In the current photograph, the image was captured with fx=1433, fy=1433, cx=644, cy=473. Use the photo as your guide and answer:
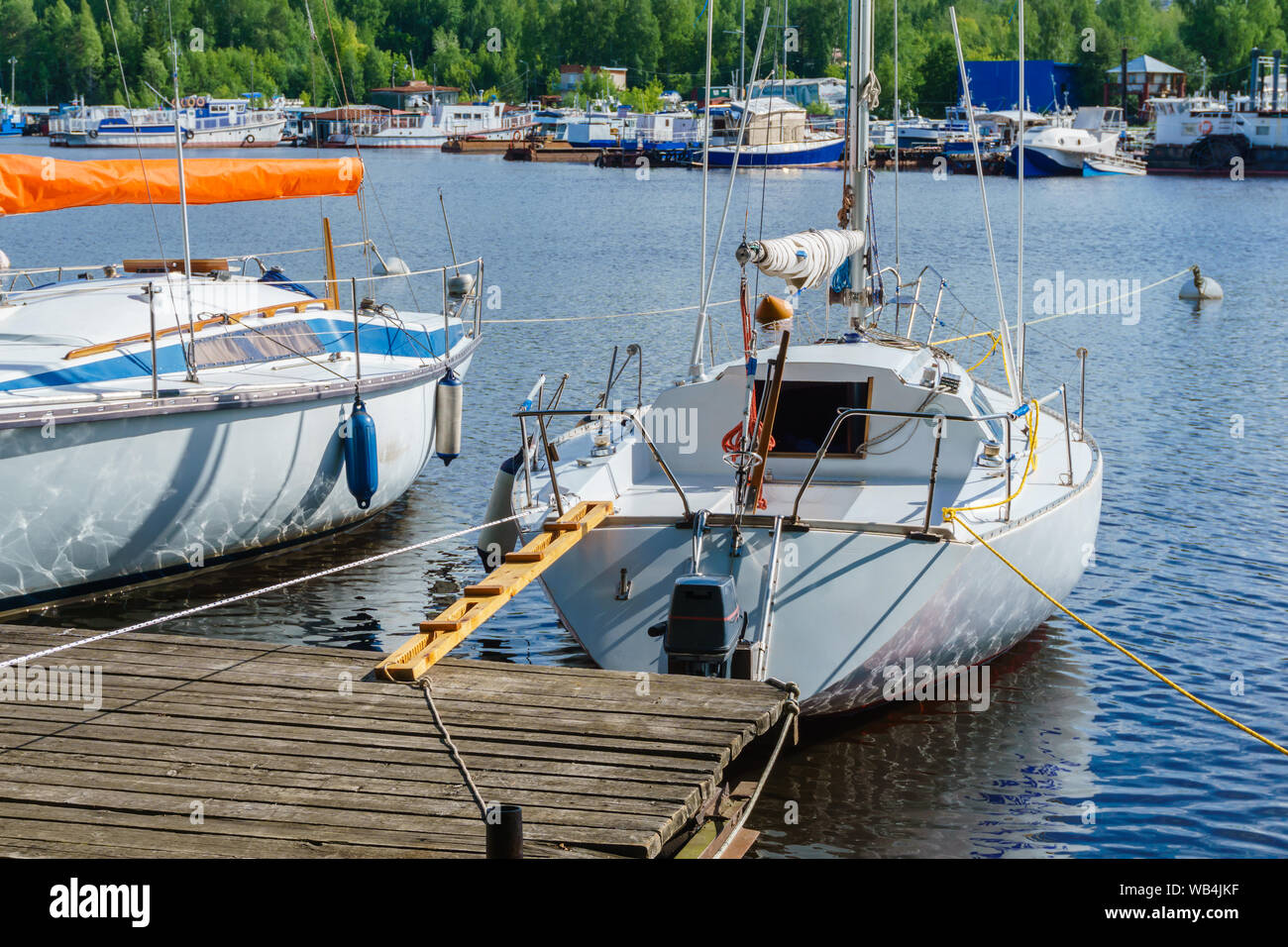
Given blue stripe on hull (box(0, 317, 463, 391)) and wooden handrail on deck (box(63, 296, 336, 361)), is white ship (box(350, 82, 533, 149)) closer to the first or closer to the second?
blue stripe on hull (box(0, 317, 463, 391))

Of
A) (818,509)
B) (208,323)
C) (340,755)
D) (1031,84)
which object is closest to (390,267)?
(208,323)

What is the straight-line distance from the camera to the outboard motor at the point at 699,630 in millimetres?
8883

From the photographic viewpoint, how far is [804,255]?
1235cm

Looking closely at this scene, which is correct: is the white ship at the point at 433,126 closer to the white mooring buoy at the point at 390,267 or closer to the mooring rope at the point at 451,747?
the white mooring buoy at the point at 390,267

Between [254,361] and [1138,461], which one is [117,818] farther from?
[1138,461]

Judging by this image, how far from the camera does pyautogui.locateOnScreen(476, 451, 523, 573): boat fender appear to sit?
1305 centimetres

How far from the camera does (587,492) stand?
1140 cm

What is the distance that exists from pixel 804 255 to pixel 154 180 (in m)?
6.70

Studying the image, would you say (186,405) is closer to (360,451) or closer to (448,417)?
(360,451)

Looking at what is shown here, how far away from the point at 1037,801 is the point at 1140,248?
39.9 m

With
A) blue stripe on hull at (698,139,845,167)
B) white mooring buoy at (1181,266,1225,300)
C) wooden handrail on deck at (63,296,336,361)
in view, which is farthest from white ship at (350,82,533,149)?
wooden handrail on deck at (63,296,336,361)

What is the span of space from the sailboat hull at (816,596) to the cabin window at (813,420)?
222cm
